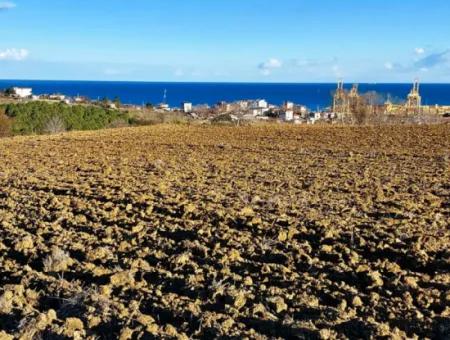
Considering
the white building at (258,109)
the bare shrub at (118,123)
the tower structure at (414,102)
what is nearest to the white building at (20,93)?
the white building at (258,109)

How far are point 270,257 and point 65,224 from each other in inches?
131

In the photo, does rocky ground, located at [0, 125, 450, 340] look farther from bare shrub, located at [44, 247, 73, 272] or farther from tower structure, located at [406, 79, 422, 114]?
tower structure, located at [406, 79, 422, 114]

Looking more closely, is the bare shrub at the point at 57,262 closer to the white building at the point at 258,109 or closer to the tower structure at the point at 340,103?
the tower structure at the point at 340,103

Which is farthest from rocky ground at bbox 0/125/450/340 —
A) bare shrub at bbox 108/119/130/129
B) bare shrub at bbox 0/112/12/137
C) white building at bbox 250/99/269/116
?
white building at bbox 250/99/269/116

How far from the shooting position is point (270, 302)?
232 inches

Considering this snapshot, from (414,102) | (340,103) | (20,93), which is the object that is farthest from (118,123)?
(20,93)

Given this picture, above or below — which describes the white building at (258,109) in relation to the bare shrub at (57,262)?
above

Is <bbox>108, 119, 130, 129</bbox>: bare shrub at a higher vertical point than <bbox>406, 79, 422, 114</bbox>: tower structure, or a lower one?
lower

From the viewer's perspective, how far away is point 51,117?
135 feet

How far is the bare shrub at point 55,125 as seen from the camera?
3656 cm

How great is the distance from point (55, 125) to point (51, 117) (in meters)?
3.49

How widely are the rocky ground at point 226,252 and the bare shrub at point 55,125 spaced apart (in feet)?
74.7

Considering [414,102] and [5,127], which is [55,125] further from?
[414,102]

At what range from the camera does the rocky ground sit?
560 centimetres
